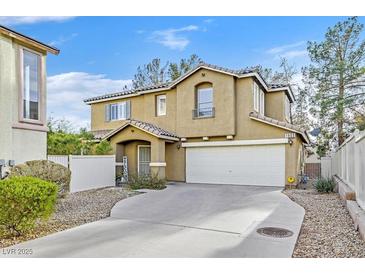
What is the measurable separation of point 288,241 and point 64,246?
4.62 metres

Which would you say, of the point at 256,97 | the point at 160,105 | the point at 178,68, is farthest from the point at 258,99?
the point at 178,68

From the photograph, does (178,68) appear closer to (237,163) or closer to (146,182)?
(237,163)

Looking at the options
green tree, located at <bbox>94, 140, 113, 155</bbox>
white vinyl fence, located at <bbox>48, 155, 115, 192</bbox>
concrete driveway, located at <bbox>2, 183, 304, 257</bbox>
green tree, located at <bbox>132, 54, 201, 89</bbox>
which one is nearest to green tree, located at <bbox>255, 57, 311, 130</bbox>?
green tree, located at <bbox>132, 54, 201, 89</bbox>

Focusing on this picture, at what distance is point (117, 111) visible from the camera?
2141 cm

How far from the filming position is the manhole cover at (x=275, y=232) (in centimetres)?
639

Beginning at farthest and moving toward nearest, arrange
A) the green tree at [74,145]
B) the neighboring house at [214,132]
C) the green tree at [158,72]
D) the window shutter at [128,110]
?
the green tree at [158,72], the window shutter at [128,110], the neighboring house at [214,132], the green tree at [74,145]

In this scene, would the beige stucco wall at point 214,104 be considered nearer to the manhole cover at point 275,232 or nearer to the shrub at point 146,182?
the shrub at point 146,182

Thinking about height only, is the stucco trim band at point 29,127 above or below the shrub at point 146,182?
above

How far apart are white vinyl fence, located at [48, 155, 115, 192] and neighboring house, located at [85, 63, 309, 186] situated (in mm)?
2378

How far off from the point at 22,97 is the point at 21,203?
5684 millimetres

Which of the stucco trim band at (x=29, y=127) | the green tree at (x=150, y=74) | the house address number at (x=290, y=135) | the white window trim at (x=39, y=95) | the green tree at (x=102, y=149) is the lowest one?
the green tree at (x=102, y=149)

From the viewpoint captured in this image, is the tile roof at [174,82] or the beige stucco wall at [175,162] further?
the beige stucco wall at [175,162]

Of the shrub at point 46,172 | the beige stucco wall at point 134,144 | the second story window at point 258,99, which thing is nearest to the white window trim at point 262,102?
the second story window at point 258,99

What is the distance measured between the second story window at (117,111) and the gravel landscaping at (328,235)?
14.7 m
